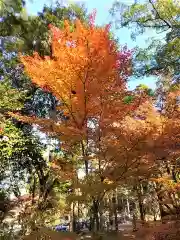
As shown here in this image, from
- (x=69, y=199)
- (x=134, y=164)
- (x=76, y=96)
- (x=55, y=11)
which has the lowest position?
(x=69, y=199)

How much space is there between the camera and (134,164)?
761 centimetres

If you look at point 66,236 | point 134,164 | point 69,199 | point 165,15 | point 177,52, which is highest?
point 165,15

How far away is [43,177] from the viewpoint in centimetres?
2117

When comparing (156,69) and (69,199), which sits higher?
(156,69)

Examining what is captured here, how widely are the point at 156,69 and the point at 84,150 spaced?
6232 millimetres

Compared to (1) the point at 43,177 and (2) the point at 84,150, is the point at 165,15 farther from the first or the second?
(1) the point at 43,177

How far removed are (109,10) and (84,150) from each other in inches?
356

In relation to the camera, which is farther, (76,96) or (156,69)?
(156,69)

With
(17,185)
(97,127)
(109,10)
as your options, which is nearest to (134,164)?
(97,127)

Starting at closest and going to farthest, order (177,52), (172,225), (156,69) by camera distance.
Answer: (172,225)
(177,52)
(156,69)

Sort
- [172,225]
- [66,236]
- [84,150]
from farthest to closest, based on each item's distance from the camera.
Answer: [172,225] → [84,150] → [66,236]

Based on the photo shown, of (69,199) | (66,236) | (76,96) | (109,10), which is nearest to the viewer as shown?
(66,236)

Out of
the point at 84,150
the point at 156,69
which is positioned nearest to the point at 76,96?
the point at 84,150

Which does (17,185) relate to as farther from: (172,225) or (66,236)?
(66,236)
